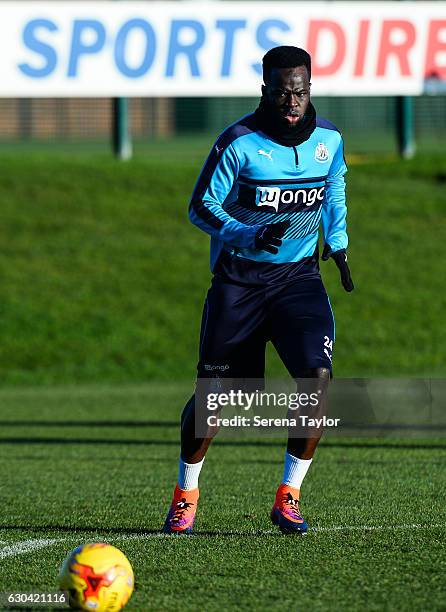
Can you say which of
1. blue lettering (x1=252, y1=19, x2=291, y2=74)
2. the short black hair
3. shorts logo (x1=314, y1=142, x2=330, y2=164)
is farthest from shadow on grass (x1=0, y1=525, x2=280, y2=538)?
blue lettering (x1=252, y1=19, x2=291, y2=74)

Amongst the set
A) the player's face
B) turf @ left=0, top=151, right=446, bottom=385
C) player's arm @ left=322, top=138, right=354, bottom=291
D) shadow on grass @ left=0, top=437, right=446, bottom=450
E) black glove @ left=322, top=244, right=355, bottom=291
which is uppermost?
the player's face

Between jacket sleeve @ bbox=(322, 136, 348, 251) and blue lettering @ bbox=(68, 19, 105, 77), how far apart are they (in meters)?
14.1

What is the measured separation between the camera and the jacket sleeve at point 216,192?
6.62 meters

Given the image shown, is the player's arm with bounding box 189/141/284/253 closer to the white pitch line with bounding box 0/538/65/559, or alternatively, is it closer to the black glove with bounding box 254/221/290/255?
the black glove with bounding box 254/221/290/255

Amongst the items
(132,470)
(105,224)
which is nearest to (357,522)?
(132,470)

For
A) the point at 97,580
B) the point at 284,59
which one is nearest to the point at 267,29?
the point at 284,59

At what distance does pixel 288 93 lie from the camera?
669 cm

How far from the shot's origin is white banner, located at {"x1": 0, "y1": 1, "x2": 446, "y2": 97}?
20.4m

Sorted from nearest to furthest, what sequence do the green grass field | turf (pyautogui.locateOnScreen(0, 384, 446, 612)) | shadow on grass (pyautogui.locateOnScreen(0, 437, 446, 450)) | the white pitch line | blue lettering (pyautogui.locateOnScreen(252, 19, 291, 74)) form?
1. turf (pyautogui.locateOnScreen(0, 384, 446, 612))
2. the green grass field
3. the white pitch line
4. shadow on grass (pyautogui.locateOnScreen(0, 437, 446, 450))
5. blue lettering (pyautogui.locateOnScreen(252, 19, 291, 74))

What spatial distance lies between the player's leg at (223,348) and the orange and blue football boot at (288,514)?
45 cm

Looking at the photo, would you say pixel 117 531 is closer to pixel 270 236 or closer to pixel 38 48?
pixel 270 236

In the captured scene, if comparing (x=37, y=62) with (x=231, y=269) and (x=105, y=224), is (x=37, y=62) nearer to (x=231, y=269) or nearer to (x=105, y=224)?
(x=105, y=224)

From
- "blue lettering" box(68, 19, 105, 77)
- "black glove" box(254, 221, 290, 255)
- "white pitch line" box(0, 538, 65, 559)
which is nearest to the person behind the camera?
"white pitch line" box(0, 538, 65, 559)

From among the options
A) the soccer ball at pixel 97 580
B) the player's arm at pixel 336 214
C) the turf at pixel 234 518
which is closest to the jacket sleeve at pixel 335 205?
the player's arm at pixel 336 214
